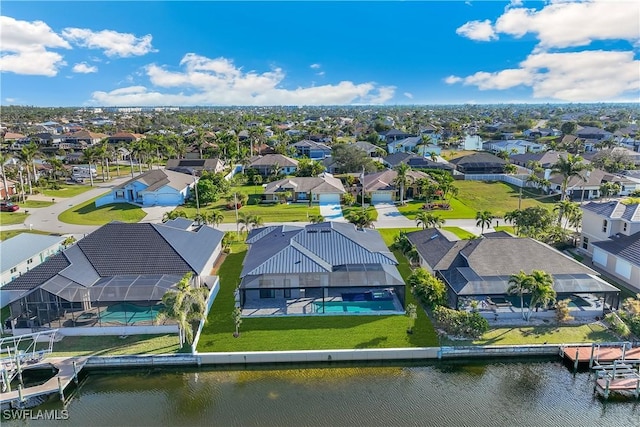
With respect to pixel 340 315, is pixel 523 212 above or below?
above

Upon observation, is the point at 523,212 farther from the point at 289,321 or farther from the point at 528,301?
the point at 289,321

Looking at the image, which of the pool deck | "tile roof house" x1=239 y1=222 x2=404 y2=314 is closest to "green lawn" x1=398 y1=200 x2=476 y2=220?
"tile roof house" x1=239 y1=222 x2=404 y2=314

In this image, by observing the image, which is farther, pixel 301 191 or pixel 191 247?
pixel 301 191

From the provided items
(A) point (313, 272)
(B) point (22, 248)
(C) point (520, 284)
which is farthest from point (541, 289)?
(B) point (22, 248)

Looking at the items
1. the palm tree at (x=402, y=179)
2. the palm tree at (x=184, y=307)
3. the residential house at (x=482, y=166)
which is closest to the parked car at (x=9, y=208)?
the palm tree at (x=184, y=307)

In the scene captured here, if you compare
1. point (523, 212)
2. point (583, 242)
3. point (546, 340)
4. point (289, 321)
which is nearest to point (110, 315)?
point (289, 321)

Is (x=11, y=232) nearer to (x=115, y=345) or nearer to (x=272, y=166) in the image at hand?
(x=115, y=345)

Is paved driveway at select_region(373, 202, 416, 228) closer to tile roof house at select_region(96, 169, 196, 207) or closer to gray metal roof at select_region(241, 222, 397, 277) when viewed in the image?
gray metal roof at select_region(241, 222, 397, 277)
